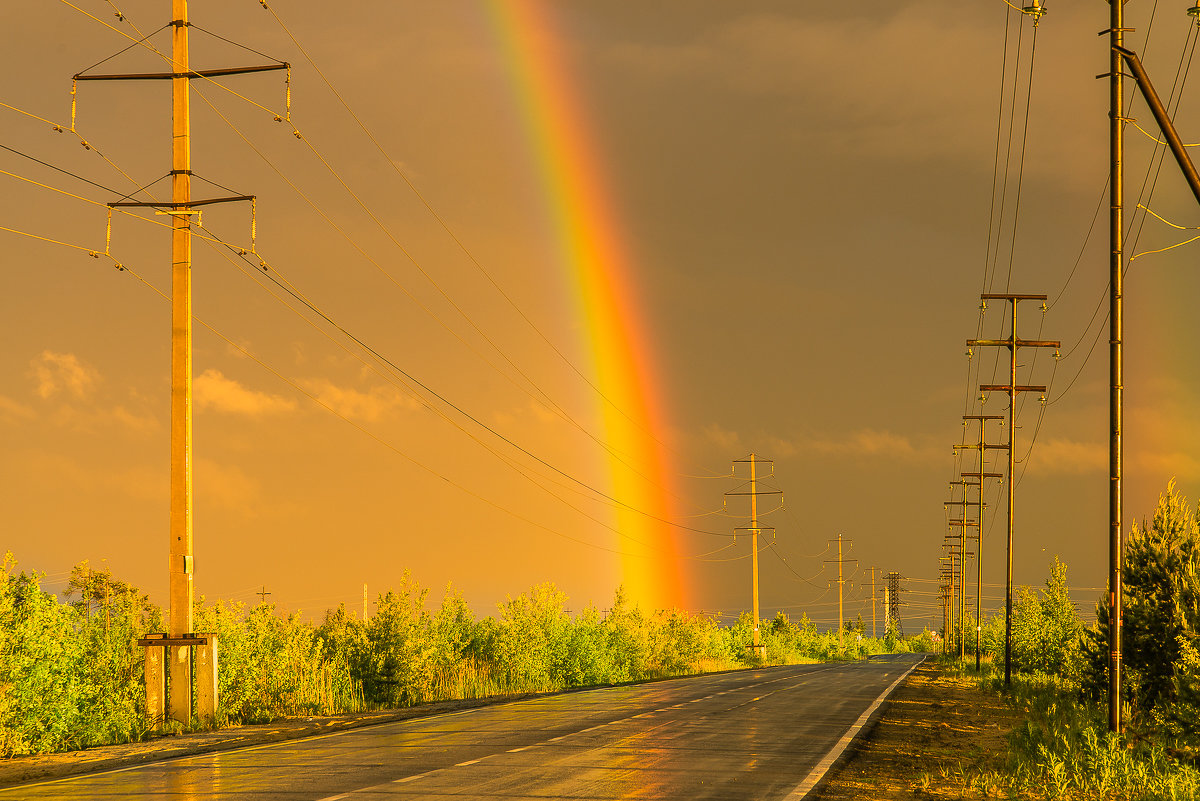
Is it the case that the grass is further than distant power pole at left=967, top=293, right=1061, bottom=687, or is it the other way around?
distant power pole at left=967, top=293, right=1061, bottom=687

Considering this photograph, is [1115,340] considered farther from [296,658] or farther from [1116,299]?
[296,658]

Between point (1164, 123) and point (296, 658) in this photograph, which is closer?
point (1164, 123)

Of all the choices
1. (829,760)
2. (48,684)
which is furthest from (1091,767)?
(48,684)

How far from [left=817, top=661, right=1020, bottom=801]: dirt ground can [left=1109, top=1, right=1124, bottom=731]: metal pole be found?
8.81ft

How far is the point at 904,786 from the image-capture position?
15.1 m

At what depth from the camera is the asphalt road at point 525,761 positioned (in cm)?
1401

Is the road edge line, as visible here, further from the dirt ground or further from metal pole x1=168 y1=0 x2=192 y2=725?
metal pole x1=168 y1=0 x2=192 y2=725

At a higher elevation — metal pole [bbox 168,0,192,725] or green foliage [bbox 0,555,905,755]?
metal pole [bbox 168,0,192,725]

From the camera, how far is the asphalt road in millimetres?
14008

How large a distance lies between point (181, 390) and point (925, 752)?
56.1ft

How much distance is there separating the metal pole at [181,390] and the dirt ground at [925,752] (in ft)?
45.3

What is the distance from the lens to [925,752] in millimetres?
19656

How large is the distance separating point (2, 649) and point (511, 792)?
10172 millimetres

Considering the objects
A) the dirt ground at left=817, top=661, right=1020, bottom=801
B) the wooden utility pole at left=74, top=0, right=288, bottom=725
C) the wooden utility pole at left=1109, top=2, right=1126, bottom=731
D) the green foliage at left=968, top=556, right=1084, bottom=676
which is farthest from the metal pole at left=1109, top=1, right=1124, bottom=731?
the green foliage at left=968, top=556, right=1084, bottom=676
